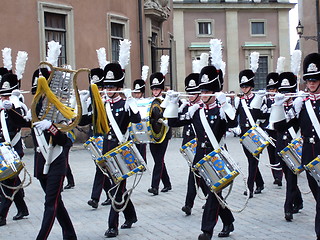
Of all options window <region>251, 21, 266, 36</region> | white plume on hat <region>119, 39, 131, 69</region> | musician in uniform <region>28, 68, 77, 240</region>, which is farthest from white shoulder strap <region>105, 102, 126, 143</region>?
window <region>251, 21, 266, 36</region>

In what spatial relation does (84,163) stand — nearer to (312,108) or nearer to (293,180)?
(293,180)

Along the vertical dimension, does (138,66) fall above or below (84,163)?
above

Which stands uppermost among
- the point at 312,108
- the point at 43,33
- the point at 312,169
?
the point at 43,33

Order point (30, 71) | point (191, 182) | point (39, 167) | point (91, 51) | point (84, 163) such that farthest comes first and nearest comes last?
point (91, 51) → point (30, 71) → point (84, 163) → point (191, 182) → point (39, 167)

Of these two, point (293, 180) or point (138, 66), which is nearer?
point (293, 180)

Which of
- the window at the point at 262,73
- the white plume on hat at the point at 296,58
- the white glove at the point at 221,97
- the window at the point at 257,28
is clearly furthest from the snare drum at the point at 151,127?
the window at the point at 257,28

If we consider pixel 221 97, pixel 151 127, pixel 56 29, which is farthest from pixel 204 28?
pixel 221 97

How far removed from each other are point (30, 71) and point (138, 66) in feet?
20.4

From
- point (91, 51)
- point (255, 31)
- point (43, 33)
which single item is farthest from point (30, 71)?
point (255, 31)

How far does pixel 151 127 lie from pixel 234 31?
3993 cm

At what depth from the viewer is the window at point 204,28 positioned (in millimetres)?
52250

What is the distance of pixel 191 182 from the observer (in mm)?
10016

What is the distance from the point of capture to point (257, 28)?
173 ft

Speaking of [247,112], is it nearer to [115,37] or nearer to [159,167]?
[159,167]
